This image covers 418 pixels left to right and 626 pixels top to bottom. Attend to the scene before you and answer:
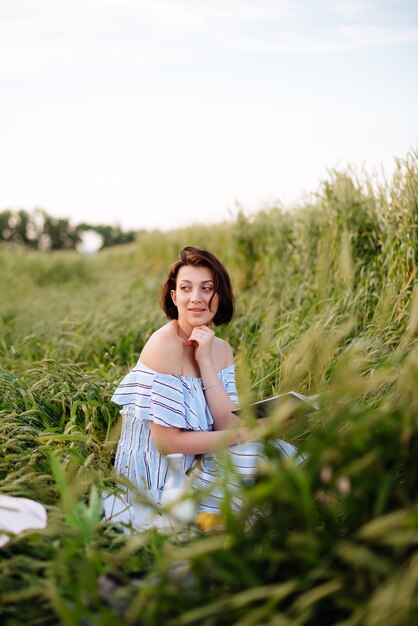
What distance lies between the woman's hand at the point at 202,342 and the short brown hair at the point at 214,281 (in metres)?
0.15

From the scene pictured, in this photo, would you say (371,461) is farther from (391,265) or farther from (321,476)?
(391,265)

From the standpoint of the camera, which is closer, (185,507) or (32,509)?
(32,509)

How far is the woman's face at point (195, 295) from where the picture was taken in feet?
7.50

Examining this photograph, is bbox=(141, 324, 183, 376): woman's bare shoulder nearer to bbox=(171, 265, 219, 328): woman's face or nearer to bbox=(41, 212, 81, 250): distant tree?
bbox=(171, 265, 219, 328): woman's face

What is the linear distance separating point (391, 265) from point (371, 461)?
223cm

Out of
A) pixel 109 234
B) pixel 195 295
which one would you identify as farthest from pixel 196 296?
pixel 109 234

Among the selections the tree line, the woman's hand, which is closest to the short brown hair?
the woman's hand

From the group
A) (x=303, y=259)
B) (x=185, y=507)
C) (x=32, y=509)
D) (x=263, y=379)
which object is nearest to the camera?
(x=32, y=509)

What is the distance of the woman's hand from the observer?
86.0 inches

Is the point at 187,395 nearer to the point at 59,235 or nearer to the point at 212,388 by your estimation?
the point at 212,388

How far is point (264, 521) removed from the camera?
1.25 m

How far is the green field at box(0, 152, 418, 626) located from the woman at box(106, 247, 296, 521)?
0.17 meters

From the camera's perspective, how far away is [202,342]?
218 cm

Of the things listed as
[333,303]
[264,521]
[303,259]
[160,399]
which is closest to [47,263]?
[303,259]
